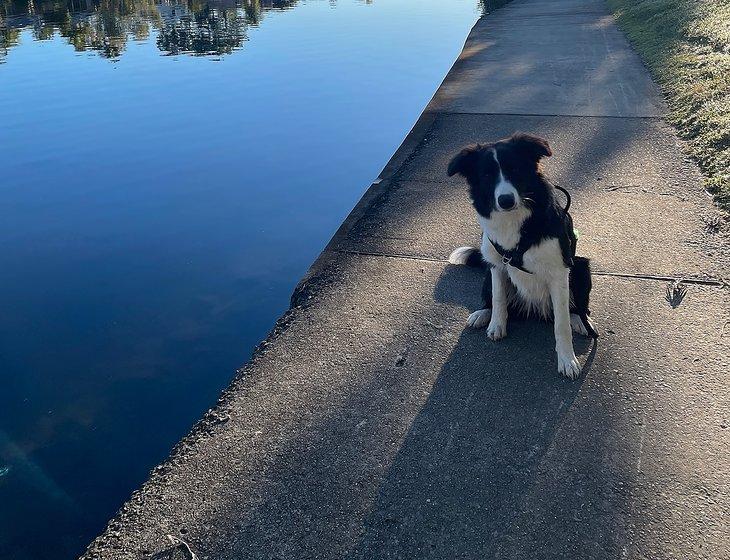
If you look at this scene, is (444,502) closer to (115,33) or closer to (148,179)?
(148,179)

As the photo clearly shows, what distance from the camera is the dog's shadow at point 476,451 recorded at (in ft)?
9.19

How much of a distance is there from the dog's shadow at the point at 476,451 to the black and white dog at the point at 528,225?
0.92 ft

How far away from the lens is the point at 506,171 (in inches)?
146

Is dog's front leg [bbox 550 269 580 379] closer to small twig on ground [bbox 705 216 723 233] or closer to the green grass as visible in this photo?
small twig on ground [bbox 705 216 723 233]

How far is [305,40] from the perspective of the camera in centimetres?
1820

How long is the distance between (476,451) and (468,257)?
207 cm

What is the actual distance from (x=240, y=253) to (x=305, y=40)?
42.5ft

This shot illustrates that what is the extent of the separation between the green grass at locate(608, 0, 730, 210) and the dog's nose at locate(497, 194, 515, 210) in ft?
9.76

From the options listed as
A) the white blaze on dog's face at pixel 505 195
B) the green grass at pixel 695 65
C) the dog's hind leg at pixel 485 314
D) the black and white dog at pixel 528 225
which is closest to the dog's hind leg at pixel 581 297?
the black and white dog at pixel 528 225

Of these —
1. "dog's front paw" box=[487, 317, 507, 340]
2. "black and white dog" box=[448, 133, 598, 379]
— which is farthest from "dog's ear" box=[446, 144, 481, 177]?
"dog's front paw" box=[487, 317, 507, 340]

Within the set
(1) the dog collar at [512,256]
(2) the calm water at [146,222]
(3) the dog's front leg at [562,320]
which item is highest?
(1) the dog collar at [512,256]

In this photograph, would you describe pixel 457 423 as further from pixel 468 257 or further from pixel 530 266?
pixel 468 257

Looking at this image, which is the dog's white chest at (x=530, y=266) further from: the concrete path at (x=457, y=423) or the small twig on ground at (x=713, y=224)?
the small twig on ground at (x=713, y=224)

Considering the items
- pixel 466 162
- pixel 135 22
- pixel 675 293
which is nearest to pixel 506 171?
pixel 466 162
